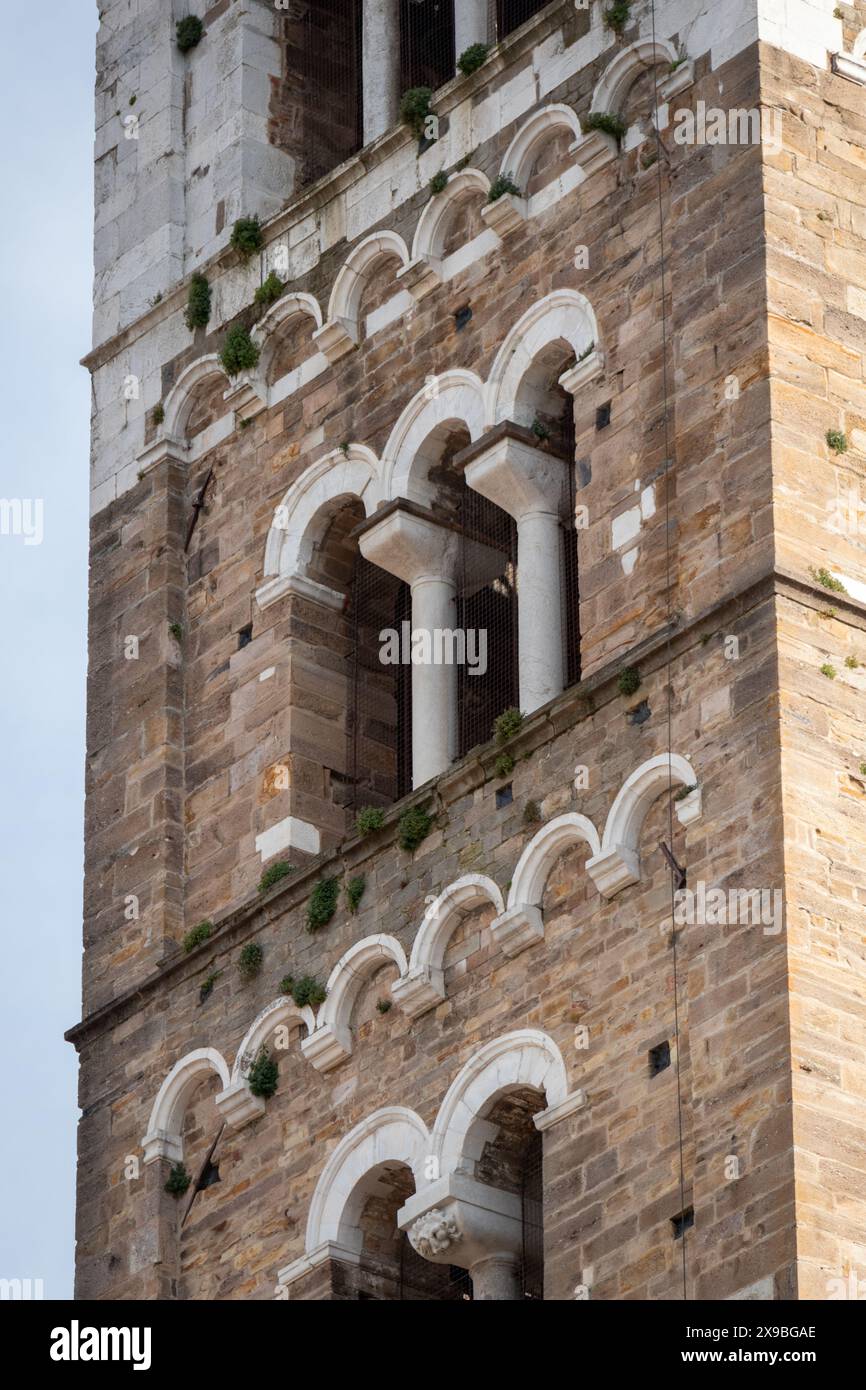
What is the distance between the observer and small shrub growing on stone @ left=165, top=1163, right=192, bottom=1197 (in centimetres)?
3769

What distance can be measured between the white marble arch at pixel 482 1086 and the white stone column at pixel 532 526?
276 centimetres

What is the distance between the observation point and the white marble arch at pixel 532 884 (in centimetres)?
3509

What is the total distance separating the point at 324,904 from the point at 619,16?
20.8 ft

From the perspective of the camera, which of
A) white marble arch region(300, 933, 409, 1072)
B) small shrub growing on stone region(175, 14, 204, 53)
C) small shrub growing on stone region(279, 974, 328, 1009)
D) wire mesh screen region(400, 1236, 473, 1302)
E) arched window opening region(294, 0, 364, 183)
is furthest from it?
small shrub growing on stone region(175, 14, 204, 53)

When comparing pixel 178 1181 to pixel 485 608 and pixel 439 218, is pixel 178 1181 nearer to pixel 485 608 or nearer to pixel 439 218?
pixel 485 608

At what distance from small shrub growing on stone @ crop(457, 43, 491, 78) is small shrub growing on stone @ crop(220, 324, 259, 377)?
8.75 ft

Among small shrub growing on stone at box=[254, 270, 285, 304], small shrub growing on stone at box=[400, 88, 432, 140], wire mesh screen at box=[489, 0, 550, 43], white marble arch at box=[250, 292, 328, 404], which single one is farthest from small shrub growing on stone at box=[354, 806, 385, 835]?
wire mesh screen at box=[489, 0, 550, 43]

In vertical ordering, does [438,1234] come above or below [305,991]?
below

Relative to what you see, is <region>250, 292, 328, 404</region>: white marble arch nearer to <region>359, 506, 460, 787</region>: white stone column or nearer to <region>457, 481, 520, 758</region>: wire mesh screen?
<region>359, 506, 460, 787</region>: white stone column

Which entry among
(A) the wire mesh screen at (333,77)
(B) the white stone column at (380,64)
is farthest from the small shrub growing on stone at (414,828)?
(A) the wire mesh screen at (333,77)

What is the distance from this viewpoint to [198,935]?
1505 inches

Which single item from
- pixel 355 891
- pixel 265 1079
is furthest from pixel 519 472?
pixel 265 1079

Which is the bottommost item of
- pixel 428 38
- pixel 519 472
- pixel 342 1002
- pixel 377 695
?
pixel 342 1002

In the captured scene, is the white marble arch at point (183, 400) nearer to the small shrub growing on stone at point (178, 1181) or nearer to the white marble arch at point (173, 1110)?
the white marble arch at point (173, 1110)
